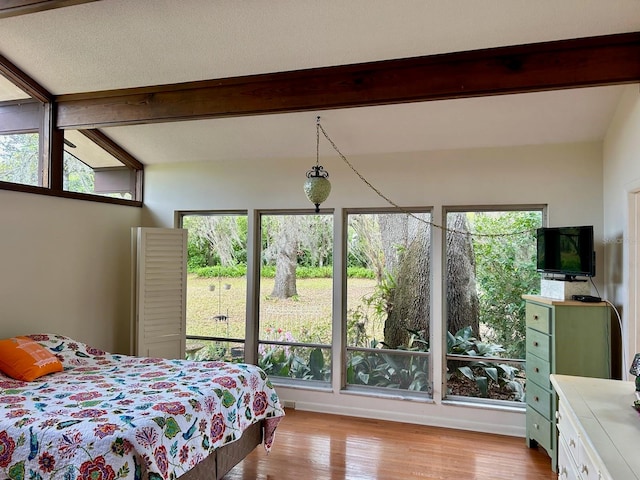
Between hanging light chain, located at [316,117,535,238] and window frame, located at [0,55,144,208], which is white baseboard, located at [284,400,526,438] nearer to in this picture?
hanging light chain, located at [316,117,535,238]

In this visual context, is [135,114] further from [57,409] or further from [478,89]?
[478,89]

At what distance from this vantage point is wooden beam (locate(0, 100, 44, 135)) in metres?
3.50

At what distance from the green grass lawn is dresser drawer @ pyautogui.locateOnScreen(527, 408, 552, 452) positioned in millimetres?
1762

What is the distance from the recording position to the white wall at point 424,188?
360cm

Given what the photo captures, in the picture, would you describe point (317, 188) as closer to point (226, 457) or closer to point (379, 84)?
point (379, 84)

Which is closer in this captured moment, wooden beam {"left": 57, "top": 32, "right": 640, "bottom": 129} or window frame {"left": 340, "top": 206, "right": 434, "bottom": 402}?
wooden beam {"left": 57, "top": 32, "right": 640, "bottom": 129}

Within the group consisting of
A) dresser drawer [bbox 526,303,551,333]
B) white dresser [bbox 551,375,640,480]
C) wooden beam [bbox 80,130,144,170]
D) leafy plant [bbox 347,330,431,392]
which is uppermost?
wooden beam [bbox 80,130,144,170]

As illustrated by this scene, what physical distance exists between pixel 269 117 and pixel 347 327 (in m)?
2.23

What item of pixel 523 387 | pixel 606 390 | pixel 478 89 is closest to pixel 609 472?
pixel 606 390

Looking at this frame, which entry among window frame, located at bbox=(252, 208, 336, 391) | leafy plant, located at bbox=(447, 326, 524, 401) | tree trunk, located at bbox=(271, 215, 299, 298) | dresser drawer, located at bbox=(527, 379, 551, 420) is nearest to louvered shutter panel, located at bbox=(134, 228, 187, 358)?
window frame, located at bbox=(252, 208, 336, 391)

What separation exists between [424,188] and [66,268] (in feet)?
11.3

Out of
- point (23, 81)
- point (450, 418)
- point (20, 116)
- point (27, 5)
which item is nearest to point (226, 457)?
point (450, 418)

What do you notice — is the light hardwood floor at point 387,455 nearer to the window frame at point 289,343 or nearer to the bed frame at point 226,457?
the bed frame at point 226,457

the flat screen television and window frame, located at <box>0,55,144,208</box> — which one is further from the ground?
window frame, located at <box>0,55,144,208</box>
